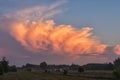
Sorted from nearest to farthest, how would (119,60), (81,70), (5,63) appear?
(119,60) < (81,70) < (5,63)

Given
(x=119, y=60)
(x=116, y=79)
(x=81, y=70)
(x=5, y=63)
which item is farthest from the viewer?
(x=5, y=63)

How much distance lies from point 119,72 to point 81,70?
274 ft

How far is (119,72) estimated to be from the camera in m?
84.3

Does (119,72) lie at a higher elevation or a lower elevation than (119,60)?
lower

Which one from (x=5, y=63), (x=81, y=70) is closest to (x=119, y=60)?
(x=81, y=70)

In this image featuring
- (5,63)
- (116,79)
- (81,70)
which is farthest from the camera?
(5,63)

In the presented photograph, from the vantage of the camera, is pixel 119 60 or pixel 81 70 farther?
pixel 81 70

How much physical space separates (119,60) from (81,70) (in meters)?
31.8

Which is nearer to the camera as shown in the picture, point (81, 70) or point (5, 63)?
point (81, 70)

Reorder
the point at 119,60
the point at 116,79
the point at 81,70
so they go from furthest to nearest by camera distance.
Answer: the point at 81,70, the point at 119,60, the point at 116,79

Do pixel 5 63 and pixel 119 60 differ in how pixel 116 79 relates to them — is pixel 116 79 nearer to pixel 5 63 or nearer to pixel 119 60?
pixel 119 60

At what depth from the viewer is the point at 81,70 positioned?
167250 millimetres

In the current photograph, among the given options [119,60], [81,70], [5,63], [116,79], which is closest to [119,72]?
[116,79]

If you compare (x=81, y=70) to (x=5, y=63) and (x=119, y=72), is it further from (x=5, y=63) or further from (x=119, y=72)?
(x=119, y=72)
